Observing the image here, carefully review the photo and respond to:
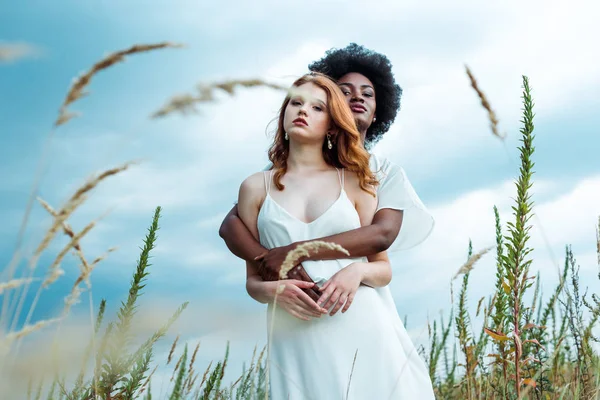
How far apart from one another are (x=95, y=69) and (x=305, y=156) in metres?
2.26

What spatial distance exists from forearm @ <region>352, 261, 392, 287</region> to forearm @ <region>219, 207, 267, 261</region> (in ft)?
1.75

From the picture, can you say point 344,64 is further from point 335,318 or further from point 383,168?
point 335,318

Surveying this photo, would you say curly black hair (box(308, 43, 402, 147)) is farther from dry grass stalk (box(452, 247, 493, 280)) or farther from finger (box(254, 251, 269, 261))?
dry grass stalk (box(452, 247, 493, 280))

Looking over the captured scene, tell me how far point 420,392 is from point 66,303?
1.99m

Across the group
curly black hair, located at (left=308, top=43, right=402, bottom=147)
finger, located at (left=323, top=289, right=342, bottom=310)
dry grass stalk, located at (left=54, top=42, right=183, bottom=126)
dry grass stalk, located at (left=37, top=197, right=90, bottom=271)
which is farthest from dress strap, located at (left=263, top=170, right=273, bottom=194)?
curly black hair, located at (left=308, top=43, right=402, bottom=147)

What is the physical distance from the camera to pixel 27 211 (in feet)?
5.50

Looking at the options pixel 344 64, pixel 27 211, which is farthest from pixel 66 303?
pixel 344 64

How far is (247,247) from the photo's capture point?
3510 mm

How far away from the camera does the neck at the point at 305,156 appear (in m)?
3.65

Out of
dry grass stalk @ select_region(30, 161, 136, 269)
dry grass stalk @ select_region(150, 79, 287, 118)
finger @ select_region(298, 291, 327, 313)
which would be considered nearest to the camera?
dry grass stalk @ select_region(150, 79, 287, 118)

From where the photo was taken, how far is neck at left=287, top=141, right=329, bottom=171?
144 inches

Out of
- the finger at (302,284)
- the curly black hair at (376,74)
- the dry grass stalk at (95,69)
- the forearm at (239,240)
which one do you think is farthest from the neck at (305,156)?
the curly black hair at (376,74)

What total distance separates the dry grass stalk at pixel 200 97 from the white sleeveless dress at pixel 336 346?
1955 mm

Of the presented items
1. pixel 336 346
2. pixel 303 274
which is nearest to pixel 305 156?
pixel 303 274
